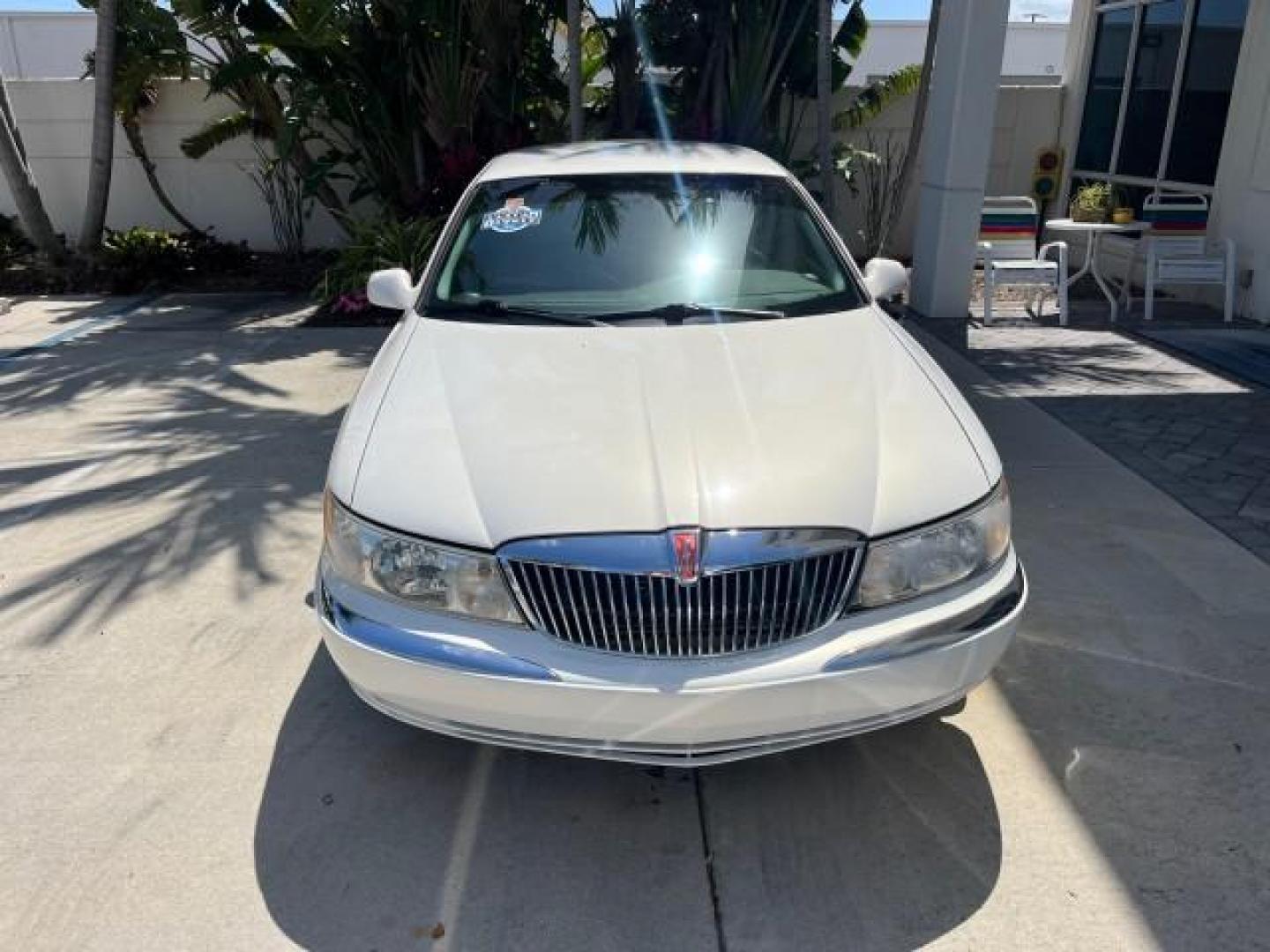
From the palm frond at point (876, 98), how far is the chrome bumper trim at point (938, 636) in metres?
9.74

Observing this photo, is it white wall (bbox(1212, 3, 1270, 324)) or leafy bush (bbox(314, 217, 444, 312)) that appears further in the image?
leafy bush (bbox(314, 217, 444, 312))

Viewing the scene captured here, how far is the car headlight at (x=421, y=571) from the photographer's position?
239 centimetres

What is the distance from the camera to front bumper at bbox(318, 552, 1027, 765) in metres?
2.31

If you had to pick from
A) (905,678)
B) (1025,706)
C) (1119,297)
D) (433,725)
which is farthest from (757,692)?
(1119,297)

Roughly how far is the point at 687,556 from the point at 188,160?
36.6 ft

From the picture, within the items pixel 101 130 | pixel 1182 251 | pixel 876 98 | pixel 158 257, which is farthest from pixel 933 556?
pixel 101 130

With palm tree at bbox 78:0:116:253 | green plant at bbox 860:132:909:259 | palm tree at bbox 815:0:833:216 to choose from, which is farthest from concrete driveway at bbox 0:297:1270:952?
green plant at bbox 860:132:909:259

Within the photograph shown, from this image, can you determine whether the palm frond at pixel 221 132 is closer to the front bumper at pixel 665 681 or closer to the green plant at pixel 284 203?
the green plant at pixel 284 203

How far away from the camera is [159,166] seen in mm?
11336

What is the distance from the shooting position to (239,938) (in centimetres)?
234

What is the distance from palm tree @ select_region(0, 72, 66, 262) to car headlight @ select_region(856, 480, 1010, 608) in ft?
34.3

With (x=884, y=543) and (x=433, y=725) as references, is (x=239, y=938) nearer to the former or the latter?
(x=433, y=725)

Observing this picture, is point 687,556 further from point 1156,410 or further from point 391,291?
point 1156,410

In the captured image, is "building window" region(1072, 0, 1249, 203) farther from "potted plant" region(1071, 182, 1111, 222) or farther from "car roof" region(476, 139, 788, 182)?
"car roof" region(476, 139, 788, 182)
